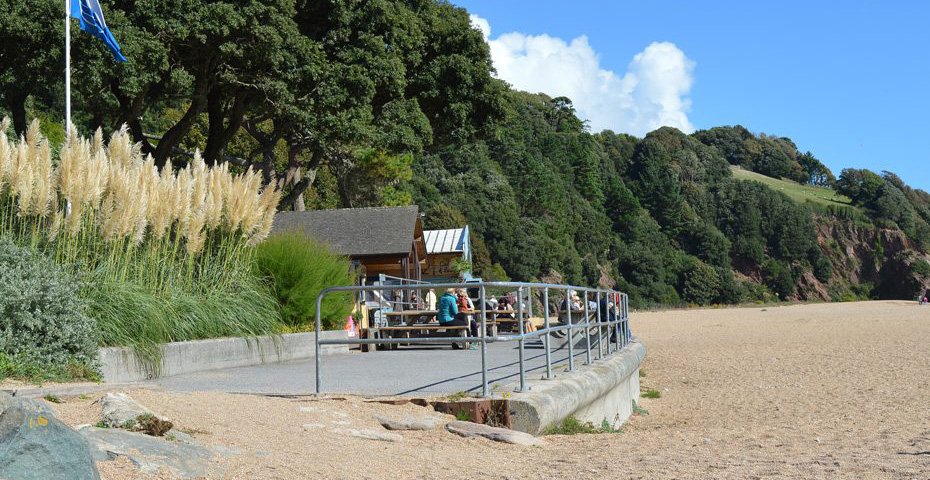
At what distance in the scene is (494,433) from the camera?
6.00m

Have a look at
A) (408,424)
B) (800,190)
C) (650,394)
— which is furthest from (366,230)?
(800,190)

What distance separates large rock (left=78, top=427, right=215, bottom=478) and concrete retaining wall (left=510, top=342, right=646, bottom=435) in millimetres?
2391

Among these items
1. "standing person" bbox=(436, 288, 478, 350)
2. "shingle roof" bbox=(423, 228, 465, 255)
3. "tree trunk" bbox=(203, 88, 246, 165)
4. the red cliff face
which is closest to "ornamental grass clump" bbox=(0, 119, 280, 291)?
"standing person" bbox=(436, 288, 478, 350)

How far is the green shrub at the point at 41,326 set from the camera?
713cm

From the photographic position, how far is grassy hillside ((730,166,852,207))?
149087 mm

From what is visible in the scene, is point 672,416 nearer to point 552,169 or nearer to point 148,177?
point 148,177

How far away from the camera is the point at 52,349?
24.2 feet

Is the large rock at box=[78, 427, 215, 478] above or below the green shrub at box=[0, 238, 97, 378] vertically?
below

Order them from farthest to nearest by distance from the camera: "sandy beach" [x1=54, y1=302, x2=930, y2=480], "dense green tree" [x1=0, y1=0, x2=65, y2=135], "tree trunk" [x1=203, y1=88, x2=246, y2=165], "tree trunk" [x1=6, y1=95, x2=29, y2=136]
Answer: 1. "tree trunk" [x1=203, y1=88, x2=246, y2=165]
2. "tree trunk" [x1=6, y1=95, x2=29, y2=136]
3. "dense green tree" [x1=0, y1=0, x2=65, y2=135]
4. "sandy beach" [x1=54, y1=302, x2=930, y2=480]

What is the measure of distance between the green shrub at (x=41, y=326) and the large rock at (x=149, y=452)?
2894 millimetres

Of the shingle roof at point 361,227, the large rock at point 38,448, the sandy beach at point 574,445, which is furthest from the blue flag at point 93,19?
the large rock at point 38,448

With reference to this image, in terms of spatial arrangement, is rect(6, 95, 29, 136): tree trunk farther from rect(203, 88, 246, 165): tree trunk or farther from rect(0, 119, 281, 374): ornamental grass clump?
rect(0, 119, 281, 374): ornamental grass clump

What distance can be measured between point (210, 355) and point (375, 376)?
2042 millimetres

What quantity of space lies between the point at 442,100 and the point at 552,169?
289 ft
